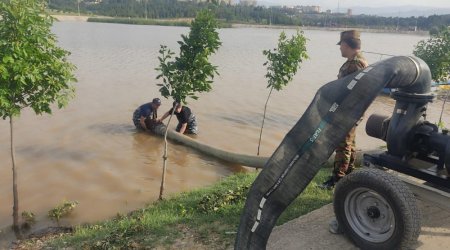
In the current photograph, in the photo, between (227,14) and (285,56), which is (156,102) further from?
(227,14)

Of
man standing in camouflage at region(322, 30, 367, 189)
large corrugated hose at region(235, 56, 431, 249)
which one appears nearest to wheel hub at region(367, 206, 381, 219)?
large corrugated hose at region(235, 56, 431, 249)

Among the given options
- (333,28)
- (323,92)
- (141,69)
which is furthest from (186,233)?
(333,28)

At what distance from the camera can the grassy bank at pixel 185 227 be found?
5430mm

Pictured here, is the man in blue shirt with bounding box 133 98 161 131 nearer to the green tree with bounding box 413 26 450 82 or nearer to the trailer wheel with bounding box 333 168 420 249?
the green tree with bounding box 413 26 450 82

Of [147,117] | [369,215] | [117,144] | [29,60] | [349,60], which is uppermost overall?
[349,60]

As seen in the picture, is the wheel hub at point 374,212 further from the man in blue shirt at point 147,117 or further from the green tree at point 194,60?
the man in blue shirt at point 147,117

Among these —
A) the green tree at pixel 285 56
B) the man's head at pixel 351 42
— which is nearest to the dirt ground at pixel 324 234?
the man's head at pixel 351 42

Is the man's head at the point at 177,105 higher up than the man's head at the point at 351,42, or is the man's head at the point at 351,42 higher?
the man's head at the point at 351,42

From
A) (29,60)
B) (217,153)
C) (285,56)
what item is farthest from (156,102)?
(29,60)

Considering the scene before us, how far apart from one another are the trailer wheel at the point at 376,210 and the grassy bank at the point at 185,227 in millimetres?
1442

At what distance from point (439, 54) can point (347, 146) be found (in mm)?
Answer: 9344

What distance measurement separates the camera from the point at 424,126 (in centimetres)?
450

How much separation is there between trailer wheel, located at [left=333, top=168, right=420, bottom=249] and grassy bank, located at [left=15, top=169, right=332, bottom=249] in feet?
4.73

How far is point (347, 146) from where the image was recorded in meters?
6.39
